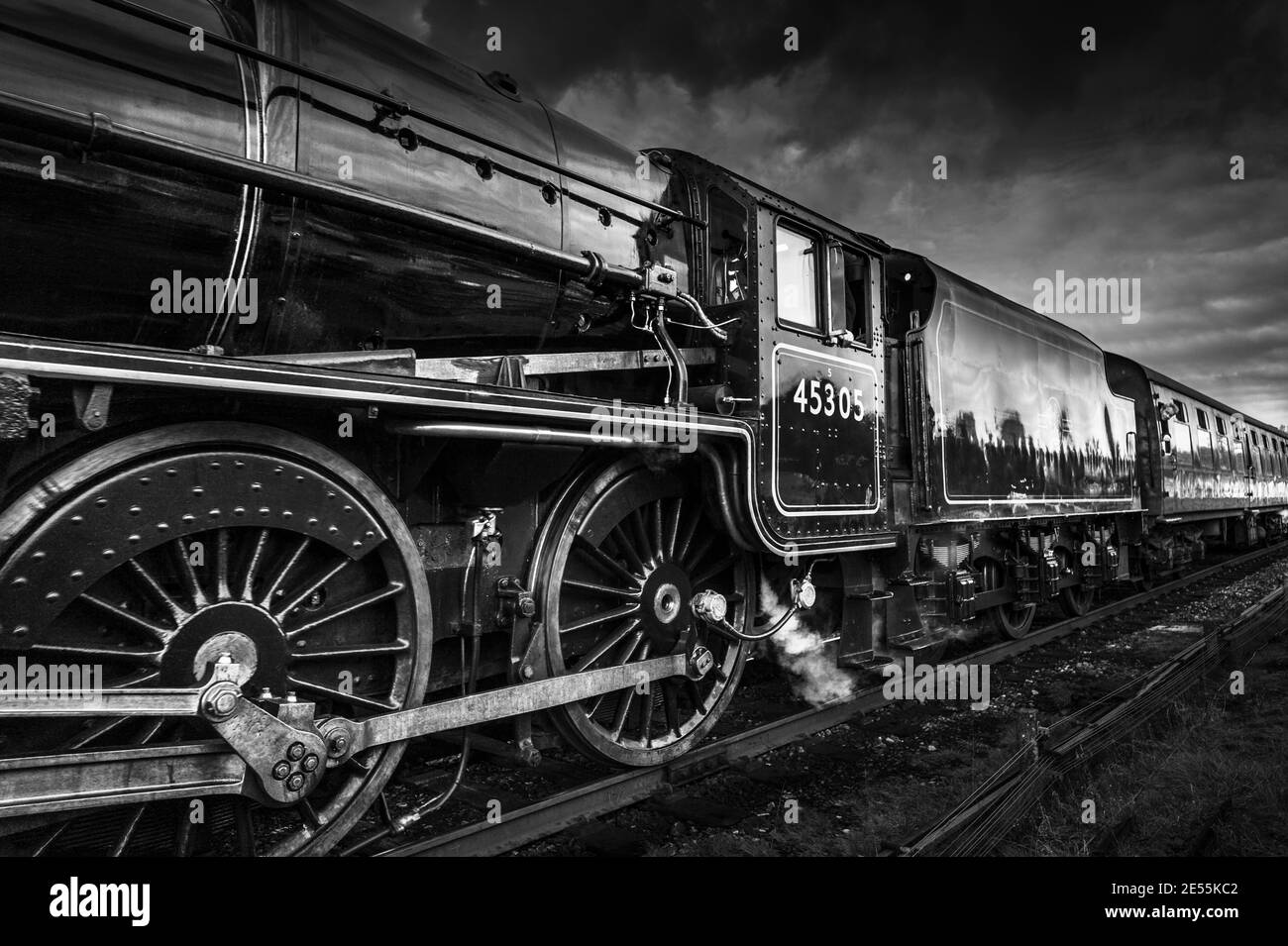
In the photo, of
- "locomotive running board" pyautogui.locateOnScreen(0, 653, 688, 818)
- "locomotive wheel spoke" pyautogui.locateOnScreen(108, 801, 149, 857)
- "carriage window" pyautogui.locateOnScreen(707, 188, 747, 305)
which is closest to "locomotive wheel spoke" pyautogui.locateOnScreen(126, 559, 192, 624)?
"locomotive running board" pyautogui.locateOnScreen(0, 653, 688, 818)

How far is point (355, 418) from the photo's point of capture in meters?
2.71

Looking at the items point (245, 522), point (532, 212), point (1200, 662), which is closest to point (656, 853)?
point (245, 522)

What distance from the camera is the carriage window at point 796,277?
4.23 m

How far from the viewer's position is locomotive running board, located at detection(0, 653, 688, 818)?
76.4 inches

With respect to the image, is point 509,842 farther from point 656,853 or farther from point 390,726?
point 390,726

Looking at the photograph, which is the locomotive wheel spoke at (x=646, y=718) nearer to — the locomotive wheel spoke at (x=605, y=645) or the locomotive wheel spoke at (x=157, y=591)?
the locomotive wheel spoke at (x=605, y=645)

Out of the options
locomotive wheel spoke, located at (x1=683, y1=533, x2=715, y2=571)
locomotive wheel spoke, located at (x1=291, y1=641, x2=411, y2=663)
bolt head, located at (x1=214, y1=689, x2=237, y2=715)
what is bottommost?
bolt head, located at (x1=214, y1=689, x2=237, y2=715)

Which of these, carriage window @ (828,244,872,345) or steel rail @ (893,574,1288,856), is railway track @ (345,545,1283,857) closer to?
steel rail @ (893,574,1288,856)

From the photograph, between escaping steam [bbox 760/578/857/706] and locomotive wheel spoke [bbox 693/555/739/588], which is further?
escaping steam [bbox 760/578/857/706]

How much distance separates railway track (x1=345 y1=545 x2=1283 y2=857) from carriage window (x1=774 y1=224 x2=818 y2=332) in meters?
2.24

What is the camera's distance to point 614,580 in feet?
12.6

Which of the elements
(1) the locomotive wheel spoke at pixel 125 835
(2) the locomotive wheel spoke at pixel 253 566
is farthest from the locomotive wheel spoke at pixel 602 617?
(1) the locomotive wheel spoke at pixel 125 835

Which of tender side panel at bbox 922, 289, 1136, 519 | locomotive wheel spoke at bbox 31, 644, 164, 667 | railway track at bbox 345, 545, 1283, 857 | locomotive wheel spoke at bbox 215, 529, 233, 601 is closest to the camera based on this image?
locomotive wheel spoke at bbox 31, 644, 164, 667

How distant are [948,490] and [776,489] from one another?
215 centimetres
